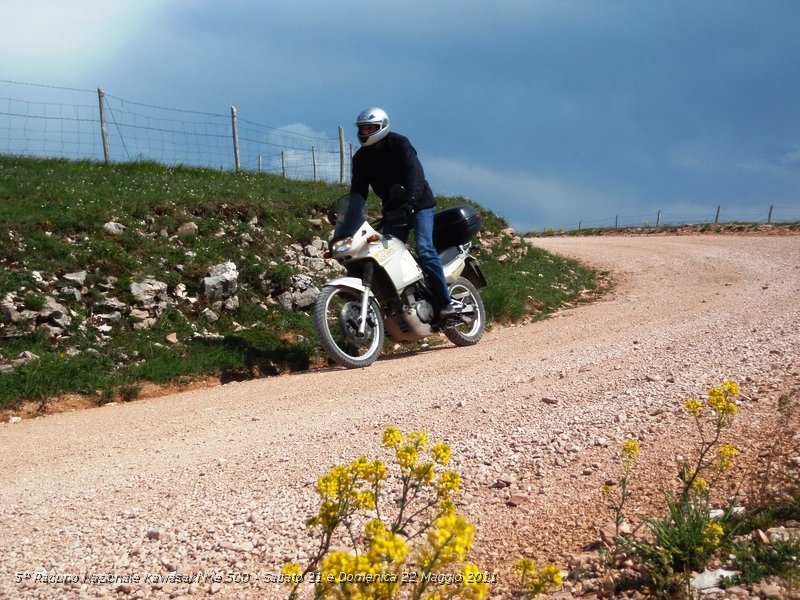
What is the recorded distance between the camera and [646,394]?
14.7ft

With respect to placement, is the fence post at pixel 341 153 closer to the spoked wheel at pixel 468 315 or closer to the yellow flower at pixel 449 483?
the spoked wheel at pixel 468 315

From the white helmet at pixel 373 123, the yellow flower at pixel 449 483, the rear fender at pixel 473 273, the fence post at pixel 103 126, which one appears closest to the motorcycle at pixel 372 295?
the rear fender at pixel 473 273

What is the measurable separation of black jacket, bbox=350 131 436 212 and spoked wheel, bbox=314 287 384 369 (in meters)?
1.23

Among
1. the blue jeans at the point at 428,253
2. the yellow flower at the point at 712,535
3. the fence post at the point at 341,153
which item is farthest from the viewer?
the fence post at the point at 341,153

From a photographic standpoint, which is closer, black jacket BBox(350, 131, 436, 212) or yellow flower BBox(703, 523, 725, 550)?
yellow flower BBox(703, 523, 725, 550)

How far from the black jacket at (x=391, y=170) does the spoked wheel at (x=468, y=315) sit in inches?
56.7

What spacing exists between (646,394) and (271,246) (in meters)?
7.55

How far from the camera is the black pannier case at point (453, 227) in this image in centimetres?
913

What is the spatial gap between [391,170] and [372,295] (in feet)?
4.59

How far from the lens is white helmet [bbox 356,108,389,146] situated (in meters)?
7.62

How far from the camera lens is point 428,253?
8047 millimetres

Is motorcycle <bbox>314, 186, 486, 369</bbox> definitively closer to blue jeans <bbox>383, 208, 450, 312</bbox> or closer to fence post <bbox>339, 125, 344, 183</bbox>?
blue jeans <bbox>383, 208, 450, 312</bbox>

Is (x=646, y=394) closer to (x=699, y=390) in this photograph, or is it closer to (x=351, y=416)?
(x=699, y=390)

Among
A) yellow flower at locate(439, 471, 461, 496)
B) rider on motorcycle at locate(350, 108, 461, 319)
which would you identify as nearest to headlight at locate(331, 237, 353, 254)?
rider on motorcycle at locate(350, 108, 461, 319)
